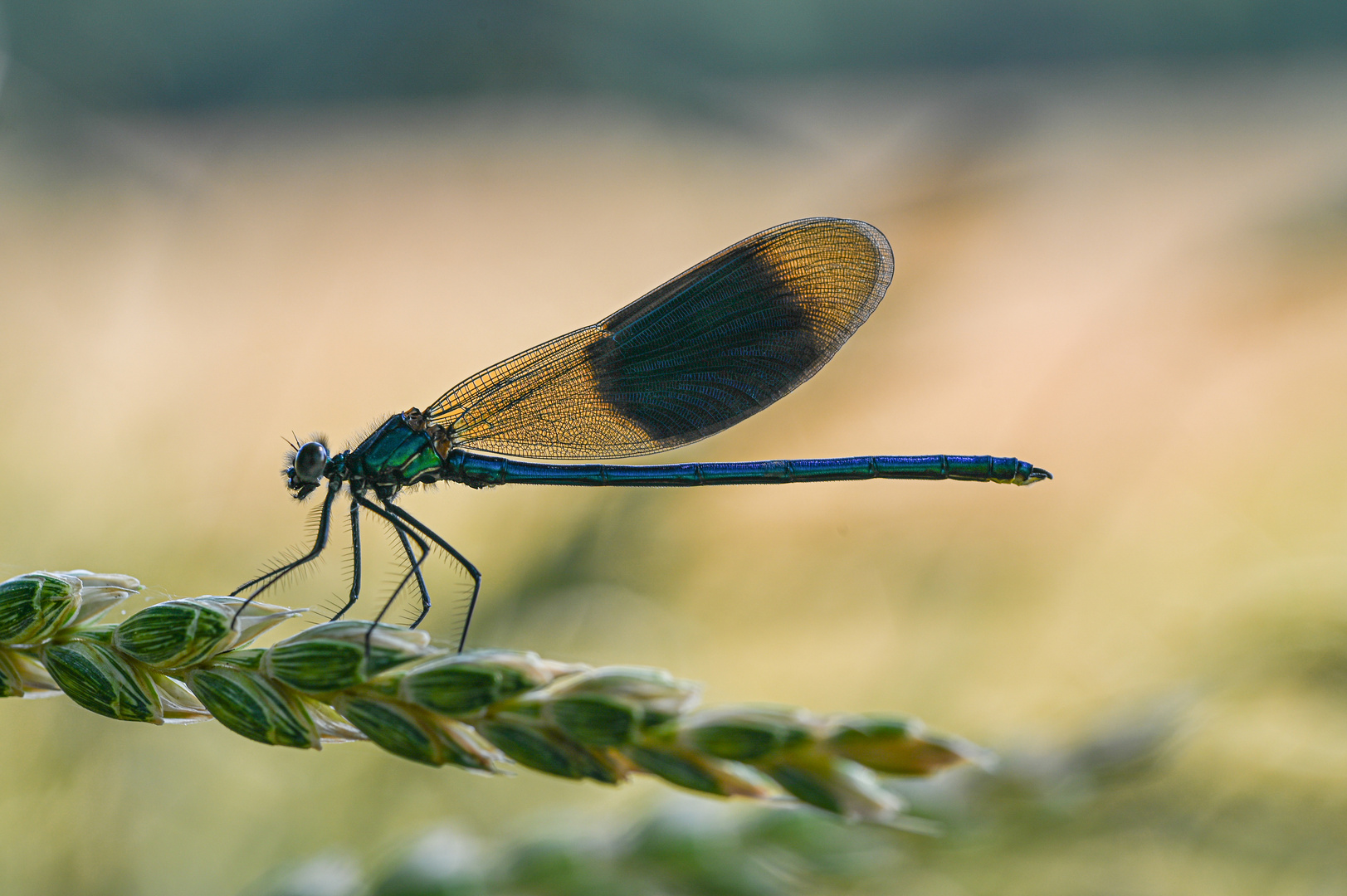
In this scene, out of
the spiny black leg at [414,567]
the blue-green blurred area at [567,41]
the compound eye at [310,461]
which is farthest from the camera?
the blue-green blurred area at [567,41]

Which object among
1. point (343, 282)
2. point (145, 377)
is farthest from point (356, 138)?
point (145, 377)

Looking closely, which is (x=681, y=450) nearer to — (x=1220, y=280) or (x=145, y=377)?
(x=145, y=377)

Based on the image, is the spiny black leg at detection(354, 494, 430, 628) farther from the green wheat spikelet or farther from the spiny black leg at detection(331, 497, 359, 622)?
the green wheat spikelet

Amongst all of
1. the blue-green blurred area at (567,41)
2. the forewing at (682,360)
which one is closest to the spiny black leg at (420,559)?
the forewing at (682,360)

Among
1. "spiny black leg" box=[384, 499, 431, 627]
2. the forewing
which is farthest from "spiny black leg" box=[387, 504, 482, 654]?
the forewing

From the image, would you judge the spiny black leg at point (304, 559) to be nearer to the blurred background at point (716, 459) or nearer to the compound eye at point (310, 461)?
the compound eye at point (310, 461)

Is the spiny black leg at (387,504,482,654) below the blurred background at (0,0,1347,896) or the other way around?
below

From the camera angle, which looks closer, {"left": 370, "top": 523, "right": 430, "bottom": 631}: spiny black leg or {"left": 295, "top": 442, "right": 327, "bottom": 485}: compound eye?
{"left": 370, "top": 523, "right": 430, "bottom": 631}: spiny black leg

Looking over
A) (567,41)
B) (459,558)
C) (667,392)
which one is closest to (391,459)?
(459,558)
